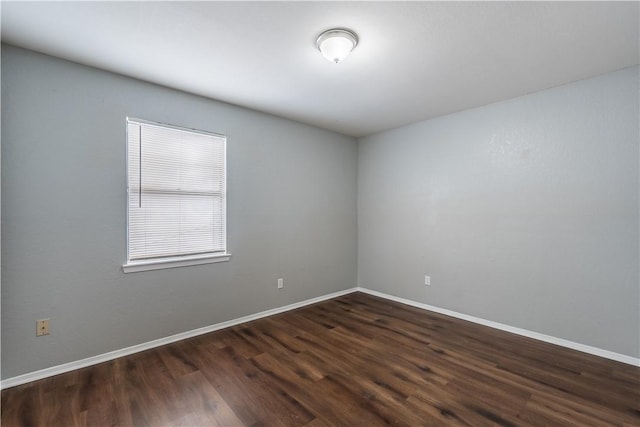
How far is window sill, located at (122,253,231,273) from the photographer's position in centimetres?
254

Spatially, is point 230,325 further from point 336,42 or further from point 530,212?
point 530,212

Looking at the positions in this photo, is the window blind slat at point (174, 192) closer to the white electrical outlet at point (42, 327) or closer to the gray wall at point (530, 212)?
the white electrical outlet at point (42, 327)

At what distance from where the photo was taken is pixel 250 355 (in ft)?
8.20

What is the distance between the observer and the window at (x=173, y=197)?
259cm

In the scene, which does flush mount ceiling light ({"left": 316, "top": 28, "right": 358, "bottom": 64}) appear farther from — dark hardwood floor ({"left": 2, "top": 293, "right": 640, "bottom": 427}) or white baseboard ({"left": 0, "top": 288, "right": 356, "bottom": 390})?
white baseboard ({"left": 0, "top": 288, "right": 356, "bottom": 390})

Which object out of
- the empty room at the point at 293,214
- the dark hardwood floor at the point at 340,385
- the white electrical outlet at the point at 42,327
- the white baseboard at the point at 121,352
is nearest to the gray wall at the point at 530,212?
the empty room at the point at 293,214

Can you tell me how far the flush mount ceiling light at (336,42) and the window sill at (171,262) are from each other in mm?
2250

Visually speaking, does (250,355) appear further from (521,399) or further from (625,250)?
(625,250)

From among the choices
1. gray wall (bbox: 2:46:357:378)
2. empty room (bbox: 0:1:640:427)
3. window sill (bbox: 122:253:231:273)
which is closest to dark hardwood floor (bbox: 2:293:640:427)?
empty room (bbox: 0:1:640:427)

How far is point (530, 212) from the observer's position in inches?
114

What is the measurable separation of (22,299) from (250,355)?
5.76ft

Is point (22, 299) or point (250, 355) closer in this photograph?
point (22, 299)

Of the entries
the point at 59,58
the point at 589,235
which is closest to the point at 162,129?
the point at 59,58

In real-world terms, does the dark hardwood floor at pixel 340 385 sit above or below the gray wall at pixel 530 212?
below
